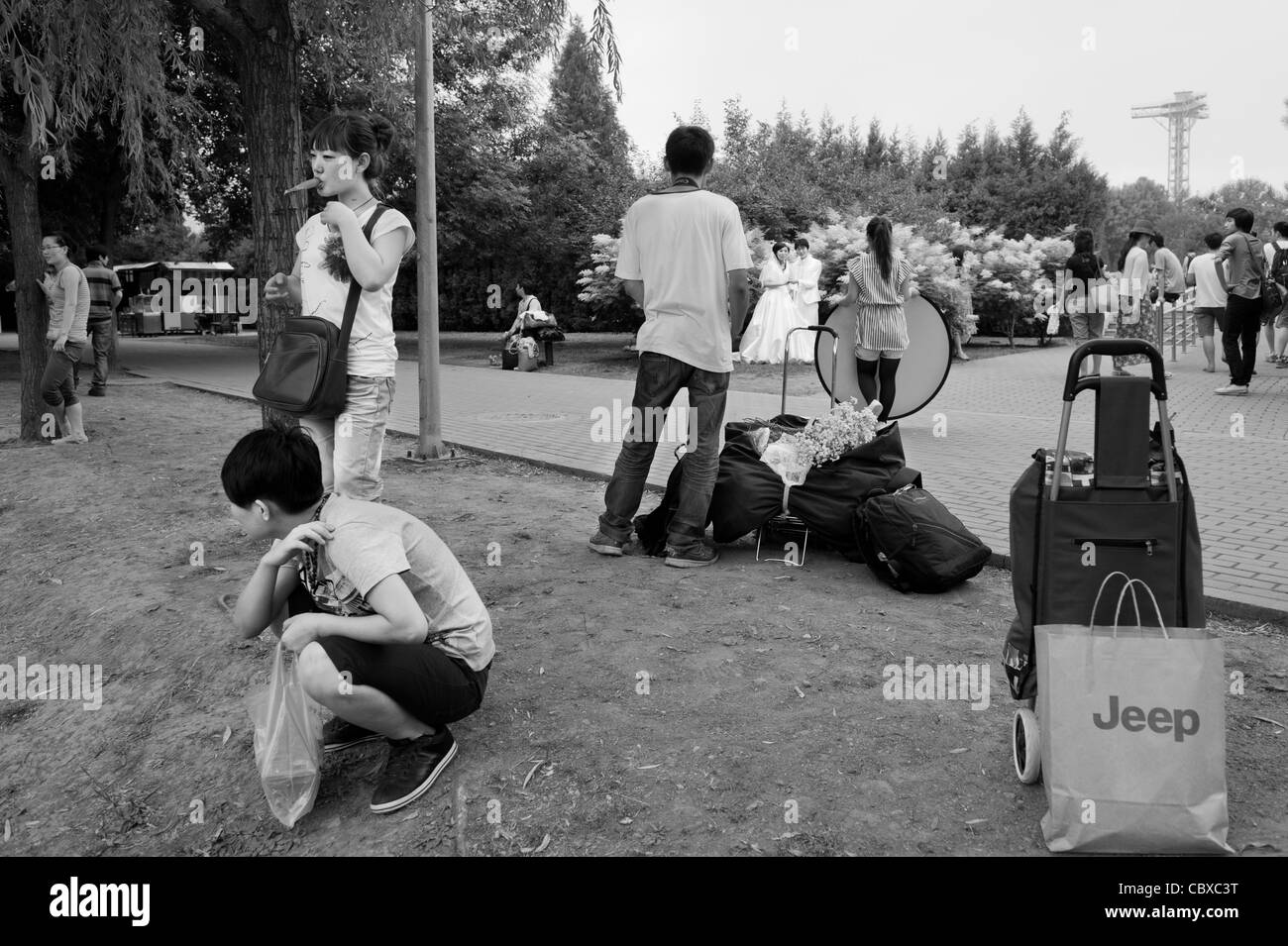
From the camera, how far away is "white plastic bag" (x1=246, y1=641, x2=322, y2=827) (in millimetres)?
3088

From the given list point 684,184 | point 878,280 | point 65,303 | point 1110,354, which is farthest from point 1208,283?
point 65,303

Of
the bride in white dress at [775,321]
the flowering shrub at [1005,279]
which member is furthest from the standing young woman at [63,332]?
the flowering shrub at [1005,279]

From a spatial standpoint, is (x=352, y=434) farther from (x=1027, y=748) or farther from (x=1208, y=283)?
(x=1208, y=283)

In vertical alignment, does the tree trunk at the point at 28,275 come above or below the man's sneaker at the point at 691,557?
above

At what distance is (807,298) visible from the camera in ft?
57.6

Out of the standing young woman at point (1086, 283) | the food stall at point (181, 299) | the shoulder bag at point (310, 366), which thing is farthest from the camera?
the food stall at point (181, 299)

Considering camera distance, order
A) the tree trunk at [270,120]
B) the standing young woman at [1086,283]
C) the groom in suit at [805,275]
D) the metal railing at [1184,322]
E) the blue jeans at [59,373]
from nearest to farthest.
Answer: the tree trunk at [270,120]
the blue jeans at [59,373]
the standing young woman at [1086,283]
the groom in suit at [805,275]
the metal railing at [1184,322]

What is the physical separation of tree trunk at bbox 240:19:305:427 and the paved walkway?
2.41 meters

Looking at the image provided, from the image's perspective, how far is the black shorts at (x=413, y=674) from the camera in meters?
2.99
